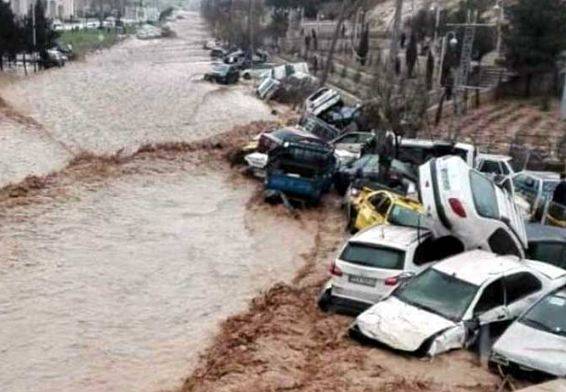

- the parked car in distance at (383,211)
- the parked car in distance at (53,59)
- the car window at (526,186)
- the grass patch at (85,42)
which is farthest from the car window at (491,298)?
the grass patch at (85,42)

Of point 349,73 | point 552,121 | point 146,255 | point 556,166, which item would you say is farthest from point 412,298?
point 349,73

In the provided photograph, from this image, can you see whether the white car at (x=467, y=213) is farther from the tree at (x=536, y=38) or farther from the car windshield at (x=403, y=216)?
the tree at (x=536, y=38)

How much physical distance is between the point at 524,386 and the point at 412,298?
6.87 feet

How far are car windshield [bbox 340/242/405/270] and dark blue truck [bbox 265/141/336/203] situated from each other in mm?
8740

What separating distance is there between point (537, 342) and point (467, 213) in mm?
2942

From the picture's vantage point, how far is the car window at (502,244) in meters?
13.6

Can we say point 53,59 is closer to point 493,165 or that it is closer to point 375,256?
point 493,165

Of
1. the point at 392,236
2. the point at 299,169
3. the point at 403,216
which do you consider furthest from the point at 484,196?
the point at 299,169

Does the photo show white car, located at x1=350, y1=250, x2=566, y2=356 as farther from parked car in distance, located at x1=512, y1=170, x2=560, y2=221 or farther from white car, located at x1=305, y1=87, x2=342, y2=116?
white car, located at x1=305, y1=87, x2=342, y2=116

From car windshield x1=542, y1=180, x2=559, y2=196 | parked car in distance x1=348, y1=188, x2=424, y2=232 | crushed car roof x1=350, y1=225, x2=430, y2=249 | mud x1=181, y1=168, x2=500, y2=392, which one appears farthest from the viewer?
car windshield x1=542, y1=180, x2=559, y2=196

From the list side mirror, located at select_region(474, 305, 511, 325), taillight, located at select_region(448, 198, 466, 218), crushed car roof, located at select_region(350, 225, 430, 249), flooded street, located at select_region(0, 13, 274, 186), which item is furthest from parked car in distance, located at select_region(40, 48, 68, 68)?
side mirror, located at select_region(474, 305, 511, 325)

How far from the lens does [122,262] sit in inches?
701

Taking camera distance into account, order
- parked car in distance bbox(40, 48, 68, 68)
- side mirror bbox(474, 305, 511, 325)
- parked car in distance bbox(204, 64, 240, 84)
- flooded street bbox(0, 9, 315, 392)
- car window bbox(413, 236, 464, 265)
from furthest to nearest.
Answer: parked car in distance bbox(40, 48, 68, 68) → parked car in distance bbox(204, 64, 240, 84) → car window bbox(413, 236, 464, 265) → flooded street bbox(0, 9, 315, 392) → side mirror bbox(474, 305, 511, 325)

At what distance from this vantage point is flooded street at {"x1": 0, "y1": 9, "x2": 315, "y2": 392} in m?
12.9
